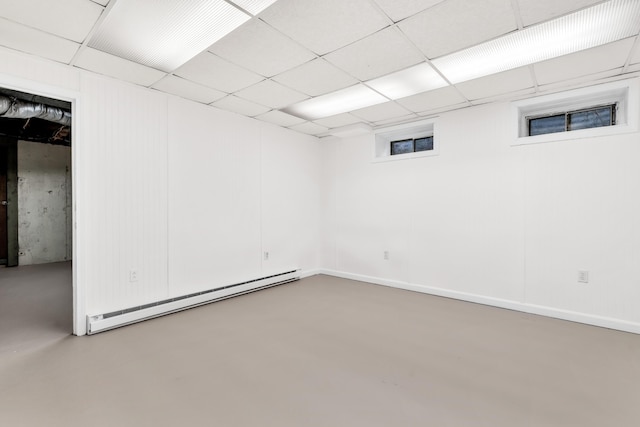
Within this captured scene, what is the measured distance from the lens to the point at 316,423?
1704 millimetres

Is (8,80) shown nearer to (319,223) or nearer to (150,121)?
(150,121)

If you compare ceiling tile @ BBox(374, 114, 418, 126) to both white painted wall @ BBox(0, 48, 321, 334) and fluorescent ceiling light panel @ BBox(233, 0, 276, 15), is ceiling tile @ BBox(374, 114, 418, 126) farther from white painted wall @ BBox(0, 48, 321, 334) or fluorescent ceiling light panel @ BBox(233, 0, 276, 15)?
fluorescent ceiling light panel @ BBox(233, 0, 276, 15)

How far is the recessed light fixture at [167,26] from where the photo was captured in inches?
77.7

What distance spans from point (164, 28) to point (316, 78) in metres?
1.42

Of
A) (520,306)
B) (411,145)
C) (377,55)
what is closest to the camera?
(377,55)

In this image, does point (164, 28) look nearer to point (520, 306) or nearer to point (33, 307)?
point (33, 307)

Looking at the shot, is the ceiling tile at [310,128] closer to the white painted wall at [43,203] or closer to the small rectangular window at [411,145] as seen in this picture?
the small rectangular window at [411,145]

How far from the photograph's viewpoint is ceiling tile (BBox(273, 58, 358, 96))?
286 cm

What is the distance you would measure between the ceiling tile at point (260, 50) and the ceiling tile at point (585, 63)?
7.41ft

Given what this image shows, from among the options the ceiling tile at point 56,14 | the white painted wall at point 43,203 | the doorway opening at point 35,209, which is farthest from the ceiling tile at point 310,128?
the white painted wall at point 43,203

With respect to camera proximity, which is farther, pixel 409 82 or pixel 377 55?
pixel 409 82

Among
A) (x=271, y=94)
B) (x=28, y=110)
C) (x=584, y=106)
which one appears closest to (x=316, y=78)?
(x=271, y=94)

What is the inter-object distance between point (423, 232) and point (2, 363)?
4.58 meters

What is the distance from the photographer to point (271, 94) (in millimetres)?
3545
